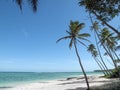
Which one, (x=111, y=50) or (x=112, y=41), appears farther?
(x=111, y=50)

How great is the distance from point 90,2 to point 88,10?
1220 millimetres

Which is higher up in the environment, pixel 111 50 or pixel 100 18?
pixel 111 50

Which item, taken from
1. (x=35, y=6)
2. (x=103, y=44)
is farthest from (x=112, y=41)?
(x=35, y=6)

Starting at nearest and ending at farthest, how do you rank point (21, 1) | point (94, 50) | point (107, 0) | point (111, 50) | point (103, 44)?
point (21, 1) → point (107, 0) → point (103, 44) → point (111, 50) → point (94, 50)

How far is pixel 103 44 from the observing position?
39.7 metres

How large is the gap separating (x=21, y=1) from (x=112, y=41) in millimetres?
32962

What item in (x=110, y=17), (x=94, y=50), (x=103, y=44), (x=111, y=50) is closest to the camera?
(x=110, y=17)

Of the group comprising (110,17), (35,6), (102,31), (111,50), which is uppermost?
(102,31)

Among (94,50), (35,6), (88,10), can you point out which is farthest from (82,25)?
(94,50)

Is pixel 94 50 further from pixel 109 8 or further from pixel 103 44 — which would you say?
pixel 109 8

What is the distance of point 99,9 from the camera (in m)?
14.6

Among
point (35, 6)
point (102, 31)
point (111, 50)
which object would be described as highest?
point (102, 31)

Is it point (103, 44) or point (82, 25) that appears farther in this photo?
point (103, 44)

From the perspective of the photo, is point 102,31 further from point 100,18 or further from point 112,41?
point 100,18
